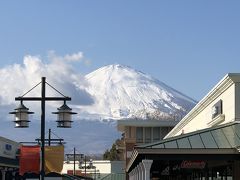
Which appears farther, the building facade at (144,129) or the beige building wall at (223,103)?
the building facade at (144,129)

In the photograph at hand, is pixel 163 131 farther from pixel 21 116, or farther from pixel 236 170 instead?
pixel 21 116

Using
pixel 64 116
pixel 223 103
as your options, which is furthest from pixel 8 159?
pixel 64 116

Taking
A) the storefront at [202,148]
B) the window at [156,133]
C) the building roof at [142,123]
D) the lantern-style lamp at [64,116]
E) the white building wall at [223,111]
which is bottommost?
the storefront at [202,148]

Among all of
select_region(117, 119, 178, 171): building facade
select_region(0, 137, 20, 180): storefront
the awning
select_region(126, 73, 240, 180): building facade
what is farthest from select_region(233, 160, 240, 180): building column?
select_region(117, 119, 178, 171): building facade

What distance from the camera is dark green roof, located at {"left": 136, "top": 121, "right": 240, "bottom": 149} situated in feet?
74.6

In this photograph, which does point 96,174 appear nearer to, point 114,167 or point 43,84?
point 114,167

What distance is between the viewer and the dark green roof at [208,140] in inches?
896

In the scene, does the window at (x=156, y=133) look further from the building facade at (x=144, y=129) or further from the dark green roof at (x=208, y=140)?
the dark green roof at (x=208, y=140)

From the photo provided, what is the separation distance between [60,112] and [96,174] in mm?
105036

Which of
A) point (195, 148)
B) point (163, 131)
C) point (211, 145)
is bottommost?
point (195, 148)

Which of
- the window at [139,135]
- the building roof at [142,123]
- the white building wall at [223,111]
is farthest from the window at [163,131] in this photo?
the white building wall at [223,111]

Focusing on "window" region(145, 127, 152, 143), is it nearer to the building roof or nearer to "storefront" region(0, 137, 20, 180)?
the building roof

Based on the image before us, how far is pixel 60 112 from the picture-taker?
63.4 ft

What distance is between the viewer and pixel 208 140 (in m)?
23.6
